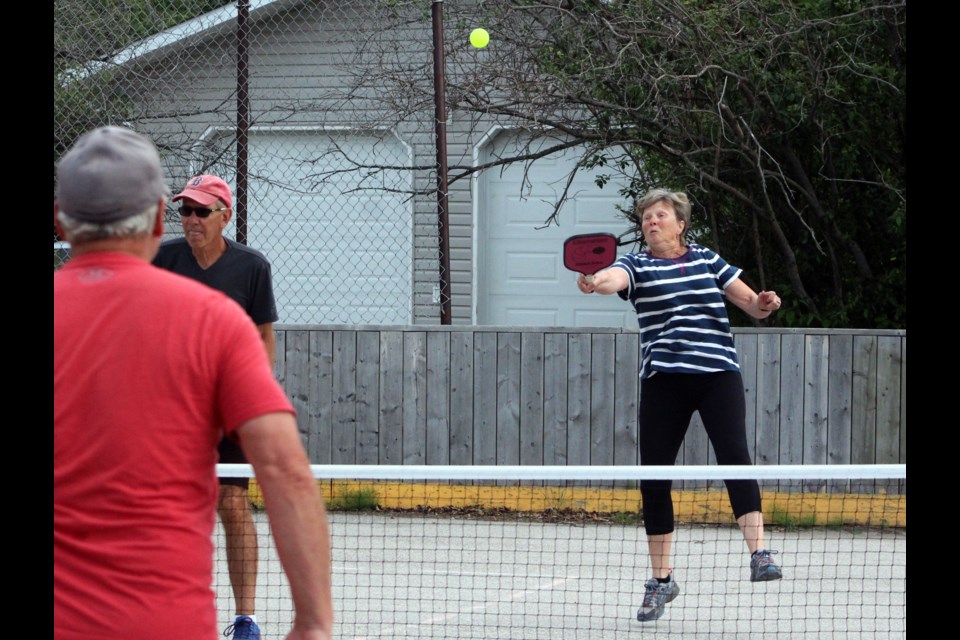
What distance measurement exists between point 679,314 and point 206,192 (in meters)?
2.32

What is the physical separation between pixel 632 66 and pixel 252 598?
6342 millimetres

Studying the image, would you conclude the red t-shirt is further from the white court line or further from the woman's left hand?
the woman's left hand

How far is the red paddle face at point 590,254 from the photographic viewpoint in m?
6.90

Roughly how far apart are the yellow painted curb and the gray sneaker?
2.90 m

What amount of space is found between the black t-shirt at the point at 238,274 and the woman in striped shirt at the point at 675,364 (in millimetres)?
1486

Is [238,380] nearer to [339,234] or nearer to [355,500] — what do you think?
[355,500]

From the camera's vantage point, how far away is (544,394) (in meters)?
10.1

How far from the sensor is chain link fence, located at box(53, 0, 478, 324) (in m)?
11.4

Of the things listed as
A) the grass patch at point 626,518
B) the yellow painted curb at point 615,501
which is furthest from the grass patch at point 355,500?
the grass patch at point 626,518

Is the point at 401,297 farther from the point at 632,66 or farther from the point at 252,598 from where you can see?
the point at 252,598

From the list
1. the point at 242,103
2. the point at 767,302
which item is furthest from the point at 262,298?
the point at 242,103
